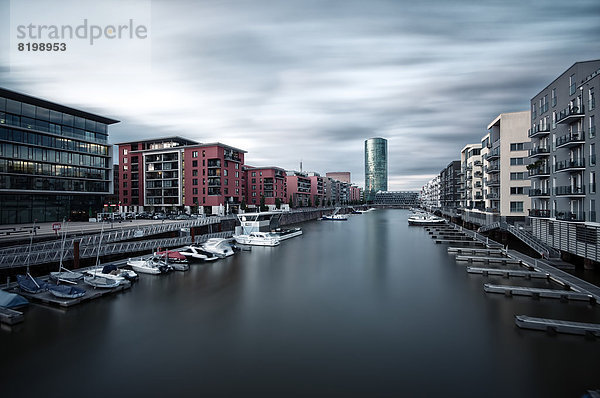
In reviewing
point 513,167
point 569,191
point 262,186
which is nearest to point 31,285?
point 569,191

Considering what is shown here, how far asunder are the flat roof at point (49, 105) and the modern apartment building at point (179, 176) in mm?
16631

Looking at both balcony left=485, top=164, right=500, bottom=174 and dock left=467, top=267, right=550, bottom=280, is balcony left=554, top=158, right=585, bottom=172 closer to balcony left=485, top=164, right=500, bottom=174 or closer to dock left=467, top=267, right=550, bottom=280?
dock left=467, top=267, right=550, bottom=280

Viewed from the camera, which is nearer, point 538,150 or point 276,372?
point 276,372

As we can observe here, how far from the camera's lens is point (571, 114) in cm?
2778

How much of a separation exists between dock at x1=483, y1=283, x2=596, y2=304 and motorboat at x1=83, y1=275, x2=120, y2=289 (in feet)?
90.6

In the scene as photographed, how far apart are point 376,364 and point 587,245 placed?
25.0 metres

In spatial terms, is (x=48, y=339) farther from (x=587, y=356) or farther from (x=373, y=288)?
(x=587, y=356)

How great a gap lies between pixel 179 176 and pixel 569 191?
69.6 metres

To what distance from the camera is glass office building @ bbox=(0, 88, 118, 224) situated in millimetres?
44781

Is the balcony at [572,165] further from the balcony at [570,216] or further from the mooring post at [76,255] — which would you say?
the mooring post at [76,255]

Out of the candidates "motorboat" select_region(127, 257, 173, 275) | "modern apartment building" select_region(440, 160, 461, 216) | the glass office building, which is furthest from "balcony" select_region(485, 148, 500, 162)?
the glass office building

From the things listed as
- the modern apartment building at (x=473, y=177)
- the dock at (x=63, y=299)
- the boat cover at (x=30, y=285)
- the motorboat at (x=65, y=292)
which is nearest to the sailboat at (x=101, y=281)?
the dock at (x=63, y=299)

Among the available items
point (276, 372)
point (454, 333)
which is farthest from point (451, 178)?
point (276, 372)

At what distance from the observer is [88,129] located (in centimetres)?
5650
